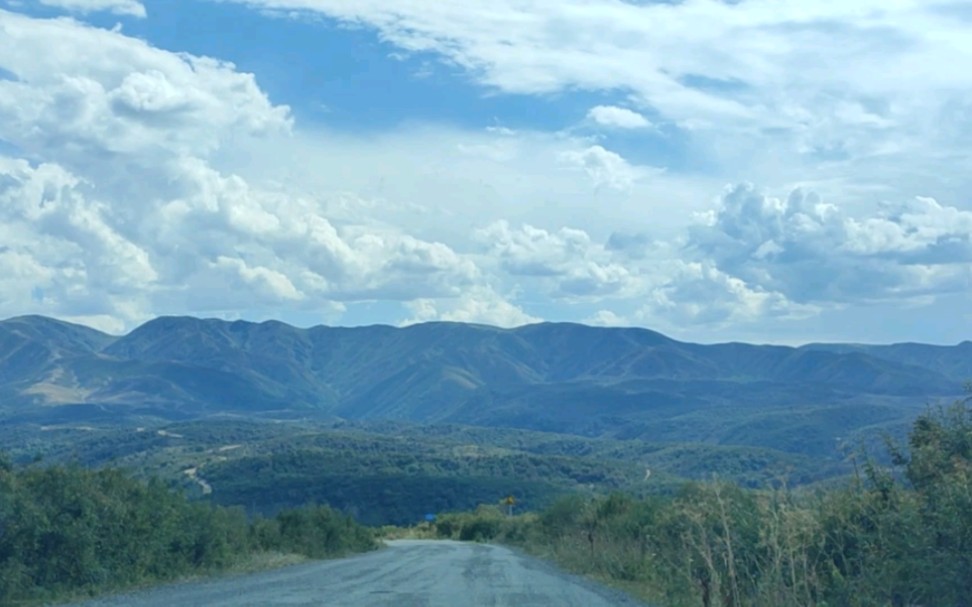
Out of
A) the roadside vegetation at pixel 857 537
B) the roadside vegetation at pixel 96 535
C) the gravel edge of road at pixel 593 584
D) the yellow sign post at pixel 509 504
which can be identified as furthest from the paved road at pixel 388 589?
the yellow sign post at pixel 509 504

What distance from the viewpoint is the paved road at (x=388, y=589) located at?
21.4 meters

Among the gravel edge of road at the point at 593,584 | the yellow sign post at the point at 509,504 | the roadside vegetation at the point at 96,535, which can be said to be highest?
the roadside vegetation at the point at 96,535

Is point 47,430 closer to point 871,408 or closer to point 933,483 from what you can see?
point 871,408

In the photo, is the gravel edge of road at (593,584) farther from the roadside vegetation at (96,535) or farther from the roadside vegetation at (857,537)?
the roadside vegetation at (96,535)

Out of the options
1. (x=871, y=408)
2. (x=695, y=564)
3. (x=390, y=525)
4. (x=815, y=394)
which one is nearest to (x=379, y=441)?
(x=390, y=525)

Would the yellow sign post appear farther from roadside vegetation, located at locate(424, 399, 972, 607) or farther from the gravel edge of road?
roadside vegetation, located at locate(424, 399, 972, 607)

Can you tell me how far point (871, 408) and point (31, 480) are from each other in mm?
127587

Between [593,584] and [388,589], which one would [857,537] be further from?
[593,584]

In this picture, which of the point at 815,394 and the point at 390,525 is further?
the point at 815,394

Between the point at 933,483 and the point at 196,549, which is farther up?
the point at 933,483

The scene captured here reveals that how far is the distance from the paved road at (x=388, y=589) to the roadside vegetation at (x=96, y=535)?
1.25m

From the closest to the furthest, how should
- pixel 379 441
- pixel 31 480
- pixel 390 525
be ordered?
pixel 31 480 → pixel 390 525 → pixel 379 441

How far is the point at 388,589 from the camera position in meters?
24.7

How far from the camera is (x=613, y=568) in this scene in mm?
31250
